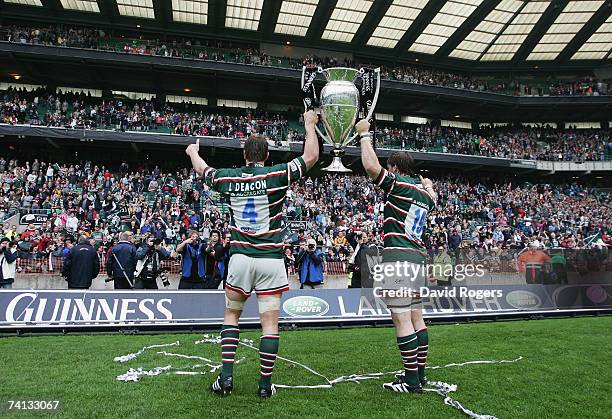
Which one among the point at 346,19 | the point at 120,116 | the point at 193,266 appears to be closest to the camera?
the point at 193,266

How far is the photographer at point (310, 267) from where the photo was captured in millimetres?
12461

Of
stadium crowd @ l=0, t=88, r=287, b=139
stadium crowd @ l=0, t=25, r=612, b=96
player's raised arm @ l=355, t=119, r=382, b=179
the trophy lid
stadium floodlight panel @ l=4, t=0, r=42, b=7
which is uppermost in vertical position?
stadium floodlight panel @ l=4, t=0, r=42, b=7

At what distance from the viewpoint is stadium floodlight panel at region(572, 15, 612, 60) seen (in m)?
38.3

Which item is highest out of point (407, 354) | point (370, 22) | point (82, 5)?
point (82, 5)

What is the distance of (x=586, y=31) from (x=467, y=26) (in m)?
10.6

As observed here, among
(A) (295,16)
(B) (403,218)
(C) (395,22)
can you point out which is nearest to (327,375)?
(B) (403,218)

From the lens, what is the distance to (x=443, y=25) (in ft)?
120

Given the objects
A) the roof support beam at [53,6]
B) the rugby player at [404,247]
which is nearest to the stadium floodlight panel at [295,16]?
the roof support beam at [53,6]

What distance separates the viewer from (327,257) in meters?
19.1

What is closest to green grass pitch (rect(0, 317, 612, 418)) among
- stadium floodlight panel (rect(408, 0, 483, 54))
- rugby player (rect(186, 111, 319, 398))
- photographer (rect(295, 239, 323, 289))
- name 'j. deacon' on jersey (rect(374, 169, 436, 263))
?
rugby player (rect(186, 111, 319, 398))

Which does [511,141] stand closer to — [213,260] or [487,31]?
[487,31]

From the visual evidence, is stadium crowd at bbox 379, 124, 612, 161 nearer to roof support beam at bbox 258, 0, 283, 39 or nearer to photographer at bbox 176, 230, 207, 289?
roof support beam at bbox 258, 0, 283, 39

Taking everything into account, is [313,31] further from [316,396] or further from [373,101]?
[316,396]

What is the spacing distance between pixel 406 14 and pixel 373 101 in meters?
32.1
